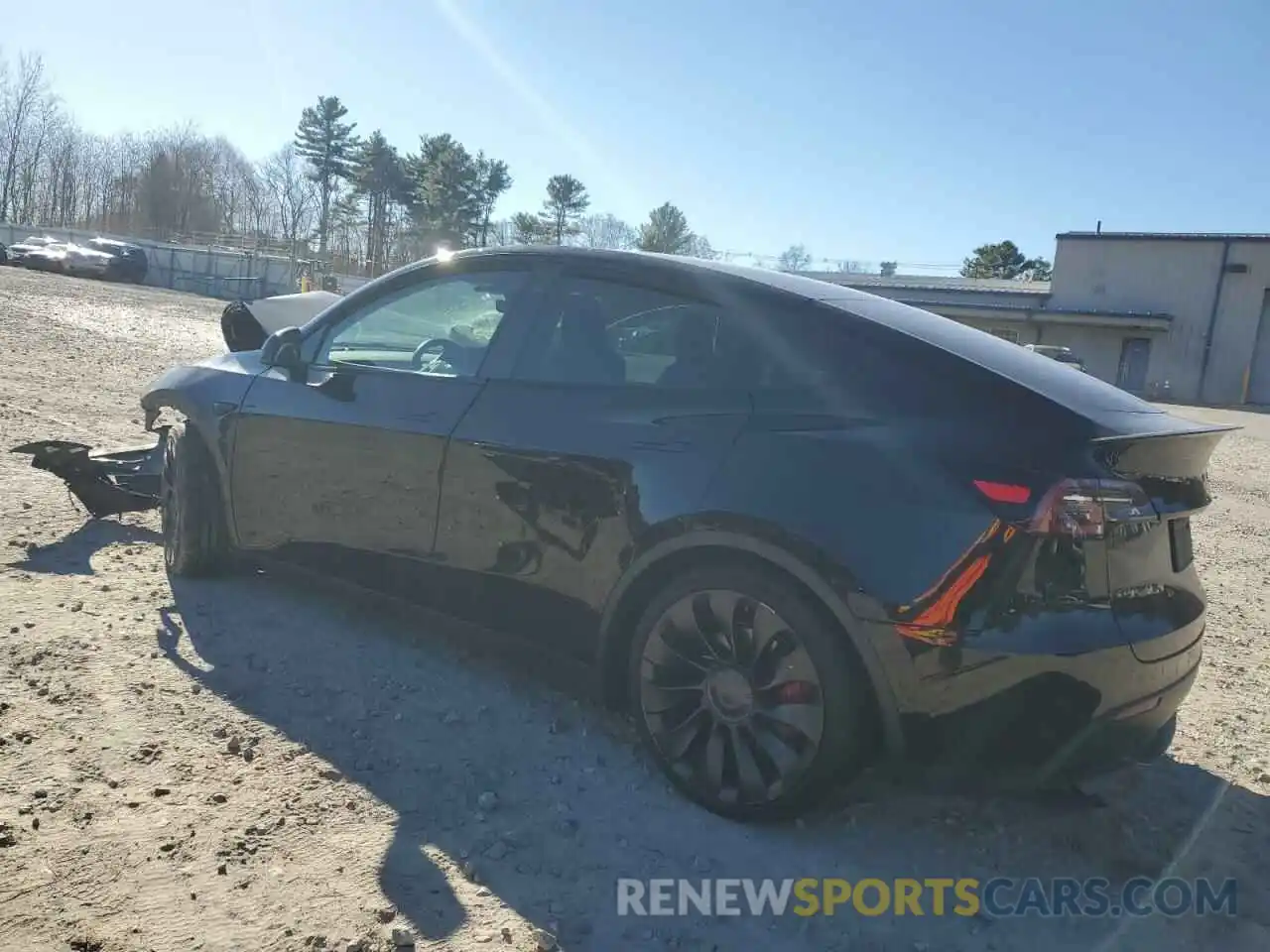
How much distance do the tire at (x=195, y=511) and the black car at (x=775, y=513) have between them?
87 centimetres

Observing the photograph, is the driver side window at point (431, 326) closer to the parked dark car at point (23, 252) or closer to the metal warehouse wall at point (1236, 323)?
the metal warehouse wall at point (1236, 323)

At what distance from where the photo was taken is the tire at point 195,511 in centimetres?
461

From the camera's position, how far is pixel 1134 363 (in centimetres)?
3641

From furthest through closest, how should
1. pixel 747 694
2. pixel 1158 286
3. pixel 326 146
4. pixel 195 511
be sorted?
pixel 326 146
pixel 1158 286
pixel 195 511
pixel 747 694

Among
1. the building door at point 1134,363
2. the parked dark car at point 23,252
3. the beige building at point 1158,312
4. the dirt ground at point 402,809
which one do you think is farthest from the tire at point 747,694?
the parked dark car at point 23,252

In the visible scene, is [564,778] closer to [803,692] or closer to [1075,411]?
[803,692]

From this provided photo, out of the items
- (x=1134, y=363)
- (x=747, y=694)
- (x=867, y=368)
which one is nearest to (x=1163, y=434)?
(x=867, y=368)

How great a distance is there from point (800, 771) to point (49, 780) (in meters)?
2.23

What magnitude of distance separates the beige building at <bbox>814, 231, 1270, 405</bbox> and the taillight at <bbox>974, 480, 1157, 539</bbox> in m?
33.2

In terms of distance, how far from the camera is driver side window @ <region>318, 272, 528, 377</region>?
12.4 feet

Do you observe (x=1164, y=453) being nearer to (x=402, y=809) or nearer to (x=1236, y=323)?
(x=402, y=809)

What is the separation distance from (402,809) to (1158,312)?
39.0 meters

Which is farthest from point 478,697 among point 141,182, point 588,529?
point 141,182

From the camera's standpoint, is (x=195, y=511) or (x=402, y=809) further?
(x=195, y=511)
